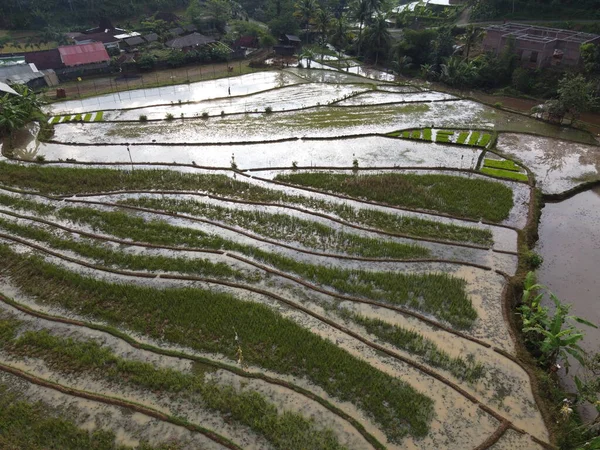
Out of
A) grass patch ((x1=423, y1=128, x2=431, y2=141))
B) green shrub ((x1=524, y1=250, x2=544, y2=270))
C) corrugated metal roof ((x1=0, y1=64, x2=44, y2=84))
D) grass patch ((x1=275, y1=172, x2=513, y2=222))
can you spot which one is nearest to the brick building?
grass patch ((x1=423, y1=128, x2=431, y2=141))

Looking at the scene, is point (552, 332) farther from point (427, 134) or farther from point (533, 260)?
point (427, 134)

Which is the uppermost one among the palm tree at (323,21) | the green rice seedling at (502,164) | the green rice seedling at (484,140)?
the palm tree at (323,21)

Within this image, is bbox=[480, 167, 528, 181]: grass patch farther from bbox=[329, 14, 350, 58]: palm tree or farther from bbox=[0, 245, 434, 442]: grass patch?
bbox=[329, 14, 350, 58]: palm tree

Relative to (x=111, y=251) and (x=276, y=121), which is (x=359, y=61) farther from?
(x=111, y=251)

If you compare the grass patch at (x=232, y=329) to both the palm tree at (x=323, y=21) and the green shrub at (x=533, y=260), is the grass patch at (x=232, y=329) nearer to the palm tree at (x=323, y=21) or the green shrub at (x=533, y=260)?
the green shrub at (x=533, y=260)

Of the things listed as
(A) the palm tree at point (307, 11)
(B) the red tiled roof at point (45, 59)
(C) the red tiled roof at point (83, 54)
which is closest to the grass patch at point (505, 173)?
(A) the palm tree at point (307, 11)

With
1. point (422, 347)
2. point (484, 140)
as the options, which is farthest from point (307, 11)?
point (422, 347)
